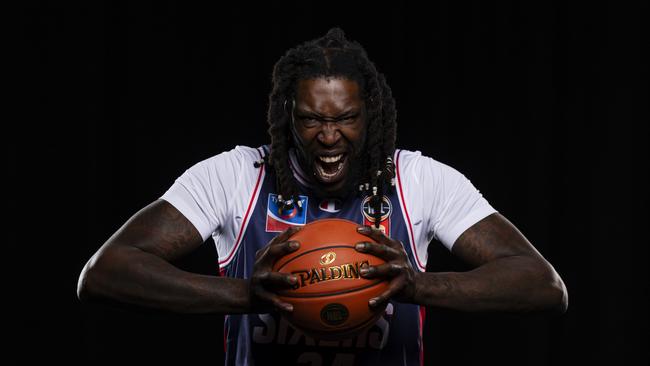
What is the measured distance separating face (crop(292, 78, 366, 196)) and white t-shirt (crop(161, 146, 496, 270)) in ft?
0.63

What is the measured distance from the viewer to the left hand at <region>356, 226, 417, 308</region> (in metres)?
1.98

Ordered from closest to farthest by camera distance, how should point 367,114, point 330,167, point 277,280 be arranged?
point 277,280, point 330,167, point 367,114

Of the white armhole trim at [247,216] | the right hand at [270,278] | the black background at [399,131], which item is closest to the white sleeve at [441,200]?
the white armhole trim at [247,216]

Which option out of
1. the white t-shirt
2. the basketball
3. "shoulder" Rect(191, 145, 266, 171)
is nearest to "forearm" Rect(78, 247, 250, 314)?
the basketball

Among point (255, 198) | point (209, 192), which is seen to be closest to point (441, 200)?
point (255, 198)

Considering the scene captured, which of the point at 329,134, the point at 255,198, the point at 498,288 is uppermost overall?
the point at 329,134

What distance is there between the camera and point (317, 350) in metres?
2.49

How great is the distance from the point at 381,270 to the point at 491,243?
509 millimetres

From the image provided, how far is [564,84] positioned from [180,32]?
1649 millimetres

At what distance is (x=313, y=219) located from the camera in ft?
8.38

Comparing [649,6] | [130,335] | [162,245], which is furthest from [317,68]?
[649,6]

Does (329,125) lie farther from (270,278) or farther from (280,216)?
(270,278)

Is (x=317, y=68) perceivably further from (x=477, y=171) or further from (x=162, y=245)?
(x=477, y=171)

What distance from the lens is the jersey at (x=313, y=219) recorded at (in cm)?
249
